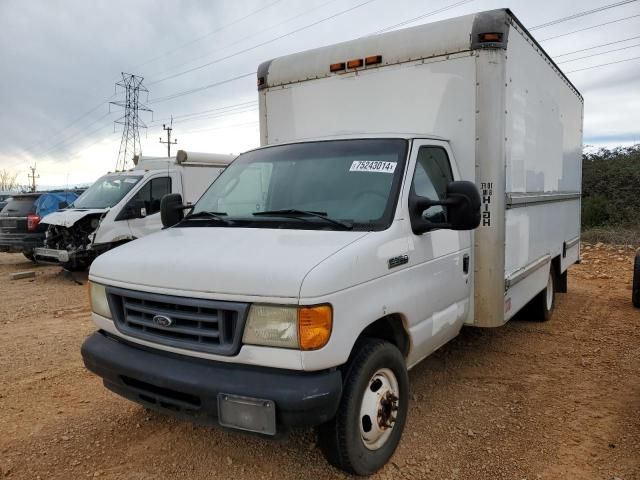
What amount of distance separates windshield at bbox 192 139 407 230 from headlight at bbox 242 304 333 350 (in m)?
0.77

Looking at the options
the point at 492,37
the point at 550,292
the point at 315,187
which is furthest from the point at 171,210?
the point at 550,292

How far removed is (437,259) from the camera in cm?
367

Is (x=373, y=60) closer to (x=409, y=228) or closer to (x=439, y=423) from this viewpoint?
(x=409, y=228)

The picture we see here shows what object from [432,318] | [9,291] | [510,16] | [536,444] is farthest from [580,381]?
[9,291]

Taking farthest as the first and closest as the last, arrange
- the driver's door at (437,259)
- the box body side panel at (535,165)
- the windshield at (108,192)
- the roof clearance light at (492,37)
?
the windshield at (108,192), the box body side panel at (535,165), the roof clearance light at (492,37), the driver's door at (437,259)

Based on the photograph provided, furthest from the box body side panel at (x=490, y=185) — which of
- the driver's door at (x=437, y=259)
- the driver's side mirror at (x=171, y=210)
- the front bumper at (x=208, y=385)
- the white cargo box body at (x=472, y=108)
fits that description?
the driver's side mirror at (x=171, y=210)

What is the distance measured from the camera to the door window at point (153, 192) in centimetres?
1059

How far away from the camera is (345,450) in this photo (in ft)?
9.37

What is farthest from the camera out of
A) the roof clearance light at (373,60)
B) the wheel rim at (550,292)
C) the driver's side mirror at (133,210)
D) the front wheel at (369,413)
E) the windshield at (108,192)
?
the windshield at (108,192)

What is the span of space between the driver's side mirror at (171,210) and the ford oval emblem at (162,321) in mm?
1493

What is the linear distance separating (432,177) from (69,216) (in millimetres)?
8616

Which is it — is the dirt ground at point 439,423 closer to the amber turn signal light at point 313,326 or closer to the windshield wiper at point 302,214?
the amber turn signal light at point 313,326

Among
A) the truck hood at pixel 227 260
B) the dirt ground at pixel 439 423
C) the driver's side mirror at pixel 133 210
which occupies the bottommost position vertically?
the dirt ground at pixel 439 423

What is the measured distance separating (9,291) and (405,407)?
887cm
